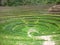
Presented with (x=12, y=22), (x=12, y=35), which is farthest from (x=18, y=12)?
(x=12, y=35)

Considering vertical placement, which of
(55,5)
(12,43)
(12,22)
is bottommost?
(12,43)

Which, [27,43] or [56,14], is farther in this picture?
[56,14]

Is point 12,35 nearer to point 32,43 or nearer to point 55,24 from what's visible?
point 32,43

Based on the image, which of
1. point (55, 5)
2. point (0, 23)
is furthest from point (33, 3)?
point (0, 23)

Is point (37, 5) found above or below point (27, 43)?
above

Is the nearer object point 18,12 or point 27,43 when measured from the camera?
point 27,43

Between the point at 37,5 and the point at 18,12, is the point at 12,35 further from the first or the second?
the point at 37,5
